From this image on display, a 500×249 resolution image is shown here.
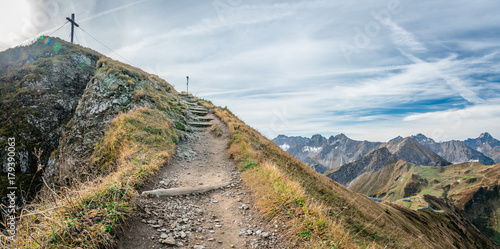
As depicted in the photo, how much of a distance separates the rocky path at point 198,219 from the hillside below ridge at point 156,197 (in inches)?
1.2

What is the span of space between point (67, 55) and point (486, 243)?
178 meters

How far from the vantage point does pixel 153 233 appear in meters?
5.79

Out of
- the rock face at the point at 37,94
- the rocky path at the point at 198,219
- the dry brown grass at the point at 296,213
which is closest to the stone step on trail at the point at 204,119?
the rock face at the point at 37,94

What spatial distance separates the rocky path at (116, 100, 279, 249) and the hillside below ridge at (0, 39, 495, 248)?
0.10ft

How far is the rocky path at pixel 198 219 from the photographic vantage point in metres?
5.67

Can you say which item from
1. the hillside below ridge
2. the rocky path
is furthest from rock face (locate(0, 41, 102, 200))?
the rocky path

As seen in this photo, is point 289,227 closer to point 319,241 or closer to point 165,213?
point 319,241

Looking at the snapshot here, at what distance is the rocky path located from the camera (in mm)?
5672

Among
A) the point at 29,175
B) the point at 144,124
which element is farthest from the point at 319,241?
the point at 29,175

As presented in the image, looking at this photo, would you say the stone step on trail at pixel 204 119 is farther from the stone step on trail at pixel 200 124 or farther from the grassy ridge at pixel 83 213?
the grassy ridge at pixel 83 213

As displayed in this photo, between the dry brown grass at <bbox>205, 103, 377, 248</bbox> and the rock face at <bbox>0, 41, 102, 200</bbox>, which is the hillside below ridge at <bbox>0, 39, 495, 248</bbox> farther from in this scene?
the rock face at <bbox>0, 41, 102, 200</bbox>

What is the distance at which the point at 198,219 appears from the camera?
23.4ft

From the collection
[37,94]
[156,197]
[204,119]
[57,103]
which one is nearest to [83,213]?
[156,197]

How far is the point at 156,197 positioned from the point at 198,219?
2040mm
